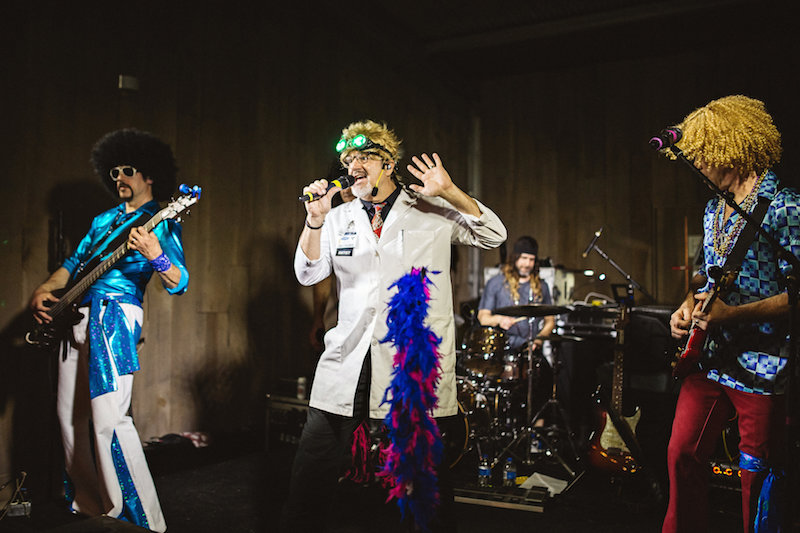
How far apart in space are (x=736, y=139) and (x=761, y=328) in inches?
26.1

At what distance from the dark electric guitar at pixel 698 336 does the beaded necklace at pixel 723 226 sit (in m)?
0.13

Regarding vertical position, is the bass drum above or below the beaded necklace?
below

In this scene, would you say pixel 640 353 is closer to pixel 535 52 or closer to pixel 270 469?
pixel 270 469

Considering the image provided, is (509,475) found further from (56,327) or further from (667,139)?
(56,327)

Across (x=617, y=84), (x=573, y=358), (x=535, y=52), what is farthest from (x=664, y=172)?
(x=573, y=358)

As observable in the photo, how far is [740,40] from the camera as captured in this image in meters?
7.32

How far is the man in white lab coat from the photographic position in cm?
218

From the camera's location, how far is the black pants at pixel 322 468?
2174mm

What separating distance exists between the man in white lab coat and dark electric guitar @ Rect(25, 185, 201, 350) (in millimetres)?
925

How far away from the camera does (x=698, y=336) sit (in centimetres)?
219

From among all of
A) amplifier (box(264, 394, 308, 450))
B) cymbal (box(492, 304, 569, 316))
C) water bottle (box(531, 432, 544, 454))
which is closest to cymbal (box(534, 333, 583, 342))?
cymbal (box(492, 304, 569, 316))

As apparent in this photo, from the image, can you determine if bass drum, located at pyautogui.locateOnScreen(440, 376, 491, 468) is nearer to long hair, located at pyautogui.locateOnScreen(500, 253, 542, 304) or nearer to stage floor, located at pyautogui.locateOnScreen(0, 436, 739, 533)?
stage floor, located at pyautogui.locateOnScreen(0, 436, 739, 533)

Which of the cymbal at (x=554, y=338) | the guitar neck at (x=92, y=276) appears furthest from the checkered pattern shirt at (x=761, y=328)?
the cymbal at (x=554, y=338)

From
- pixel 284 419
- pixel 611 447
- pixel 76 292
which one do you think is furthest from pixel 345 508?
pixel 76 292
